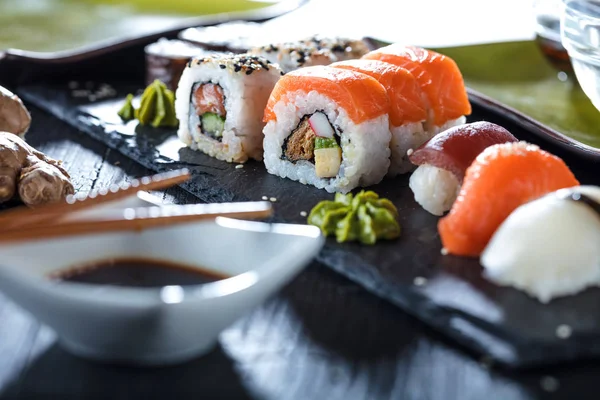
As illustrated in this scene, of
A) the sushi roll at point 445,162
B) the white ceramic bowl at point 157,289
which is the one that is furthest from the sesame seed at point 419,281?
the sushi roll at point 445,162

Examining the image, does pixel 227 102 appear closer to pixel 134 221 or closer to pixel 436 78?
pixel 436 78

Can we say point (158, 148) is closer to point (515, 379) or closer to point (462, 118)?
point (462, 118)

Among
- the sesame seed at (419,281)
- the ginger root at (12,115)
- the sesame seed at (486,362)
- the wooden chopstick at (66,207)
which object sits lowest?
the sesame seed at (486,362)

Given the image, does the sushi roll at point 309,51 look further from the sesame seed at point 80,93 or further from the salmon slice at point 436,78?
the sesame seed at point 80,93

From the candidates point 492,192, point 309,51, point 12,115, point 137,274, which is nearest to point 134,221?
point 137,274

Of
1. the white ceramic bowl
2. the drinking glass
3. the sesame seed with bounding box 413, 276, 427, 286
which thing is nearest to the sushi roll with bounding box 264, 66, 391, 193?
the sesame seed with bounding box 413, 276, 427, 286

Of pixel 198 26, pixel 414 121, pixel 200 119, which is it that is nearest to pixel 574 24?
pixel 414 121
